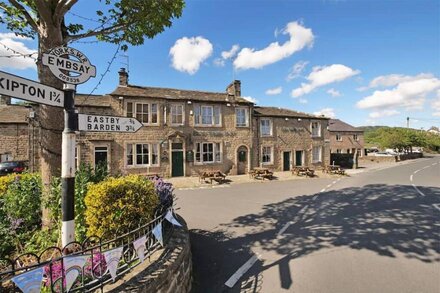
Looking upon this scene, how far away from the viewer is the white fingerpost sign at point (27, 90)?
2859 millimetres

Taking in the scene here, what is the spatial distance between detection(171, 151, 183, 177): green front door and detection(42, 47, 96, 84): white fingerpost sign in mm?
16818

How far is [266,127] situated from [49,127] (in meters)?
21.5

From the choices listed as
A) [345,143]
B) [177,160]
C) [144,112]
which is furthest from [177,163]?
[345,143]

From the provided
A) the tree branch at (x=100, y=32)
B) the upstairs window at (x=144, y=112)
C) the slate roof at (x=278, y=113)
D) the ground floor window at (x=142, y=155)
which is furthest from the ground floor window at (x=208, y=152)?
the tree branch at (x=100, y=32)

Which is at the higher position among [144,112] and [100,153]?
[144,112]

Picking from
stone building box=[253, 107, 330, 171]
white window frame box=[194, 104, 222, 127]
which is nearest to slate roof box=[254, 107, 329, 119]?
stone building box=[253, 107, 330, 171]

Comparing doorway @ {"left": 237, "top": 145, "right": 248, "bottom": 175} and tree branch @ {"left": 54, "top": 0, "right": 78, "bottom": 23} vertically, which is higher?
tree branch @ {"left": 54, "top": 0, "right": 78, "bottom": 23}

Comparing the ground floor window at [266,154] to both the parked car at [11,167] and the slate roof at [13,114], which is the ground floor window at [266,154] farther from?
the slate roof at [13,114]

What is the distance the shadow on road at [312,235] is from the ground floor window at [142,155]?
38.5ft

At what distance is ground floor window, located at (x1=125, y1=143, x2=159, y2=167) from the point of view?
19234 mm

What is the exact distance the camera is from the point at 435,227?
7641 mm

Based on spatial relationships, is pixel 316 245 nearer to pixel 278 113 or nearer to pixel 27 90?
pixel 27 90

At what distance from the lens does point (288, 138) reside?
25828 mm

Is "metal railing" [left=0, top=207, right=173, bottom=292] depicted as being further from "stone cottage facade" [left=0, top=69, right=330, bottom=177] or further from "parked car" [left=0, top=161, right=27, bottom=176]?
"parked car" [left=0, top=161, right=27, bottom=176]
